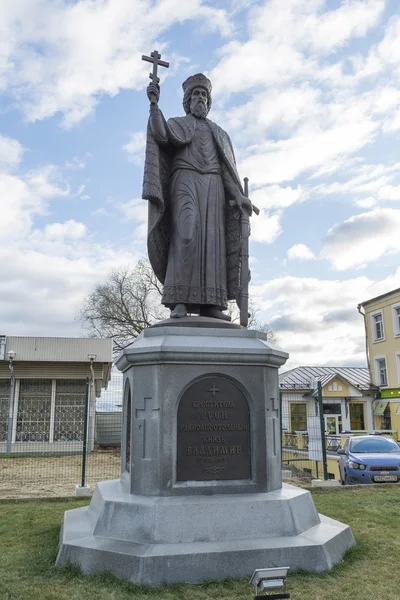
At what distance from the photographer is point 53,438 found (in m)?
19.6

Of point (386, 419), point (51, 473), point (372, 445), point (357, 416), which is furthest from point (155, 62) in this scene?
point (357, 416)

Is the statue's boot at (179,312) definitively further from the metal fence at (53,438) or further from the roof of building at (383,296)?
the roof of building at (383,296)

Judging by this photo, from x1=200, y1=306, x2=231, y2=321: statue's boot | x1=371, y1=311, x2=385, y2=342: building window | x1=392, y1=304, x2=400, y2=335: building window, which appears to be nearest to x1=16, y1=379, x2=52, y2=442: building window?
x1=200, y1=306, x2=231, y2=321: statue's boot

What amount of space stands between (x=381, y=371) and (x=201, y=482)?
29.1 metres

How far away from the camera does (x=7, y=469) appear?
14.7 m

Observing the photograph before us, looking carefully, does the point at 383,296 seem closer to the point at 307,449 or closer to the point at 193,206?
the point at 307,449

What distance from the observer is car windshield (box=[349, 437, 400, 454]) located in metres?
12.2

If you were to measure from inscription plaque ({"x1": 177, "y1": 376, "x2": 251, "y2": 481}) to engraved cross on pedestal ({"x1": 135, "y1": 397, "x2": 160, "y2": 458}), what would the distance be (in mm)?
260

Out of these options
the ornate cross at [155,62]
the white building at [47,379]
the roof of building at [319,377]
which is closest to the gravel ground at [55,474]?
the white building at [47,379]

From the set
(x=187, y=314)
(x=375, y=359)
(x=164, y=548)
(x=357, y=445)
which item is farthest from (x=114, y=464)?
(x=375, y=359)

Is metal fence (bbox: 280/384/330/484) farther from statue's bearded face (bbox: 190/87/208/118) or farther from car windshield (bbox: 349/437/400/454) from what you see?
statue's bearded face (bbox: 190/87/208/118)

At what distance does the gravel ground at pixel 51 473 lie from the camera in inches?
423

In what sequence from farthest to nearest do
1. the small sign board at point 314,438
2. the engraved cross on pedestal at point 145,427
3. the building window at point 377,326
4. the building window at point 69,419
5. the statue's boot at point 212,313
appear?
the building window at point 377,326 → the building window at point 69,419 → the small sign board at point 314,438 → the statue's boot at point 212,313 → the engraved cross on pedestal at point 145,427

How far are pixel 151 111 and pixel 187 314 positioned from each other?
7.74 ft
